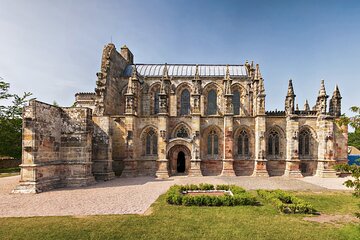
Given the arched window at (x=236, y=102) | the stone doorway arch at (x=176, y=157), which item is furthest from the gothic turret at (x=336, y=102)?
the stone doorway arch at (x=176, y=157)

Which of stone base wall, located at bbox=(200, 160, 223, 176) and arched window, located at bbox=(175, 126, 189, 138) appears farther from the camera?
arched window, located at bbox=(175, 126, 189, 138)

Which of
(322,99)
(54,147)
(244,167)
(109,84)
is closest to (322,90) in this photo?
(322,99)

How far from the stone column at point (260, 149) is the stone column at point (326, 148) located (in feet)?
21.1

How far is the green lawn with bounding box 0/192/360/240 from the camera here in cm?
804

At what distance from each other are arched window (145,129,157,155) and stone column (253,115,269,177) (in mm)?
11692

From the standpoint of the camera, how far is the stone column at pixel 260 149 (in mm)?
23641

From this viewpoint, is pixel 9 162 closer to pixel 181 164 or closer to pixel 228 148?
pixel 181 164

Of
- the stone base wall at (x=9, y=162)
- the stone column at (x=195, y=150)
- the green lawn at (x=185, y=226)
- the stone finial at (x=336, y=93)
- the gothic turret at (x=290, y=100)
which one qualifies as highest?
the stone finial at (x=336, y=93)

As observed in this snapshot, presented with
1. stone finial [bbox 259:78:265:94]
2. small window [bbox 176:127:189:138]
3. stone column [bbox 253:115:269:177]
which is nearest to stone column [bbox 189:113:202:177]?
small window [bbox 176:127:189:138]

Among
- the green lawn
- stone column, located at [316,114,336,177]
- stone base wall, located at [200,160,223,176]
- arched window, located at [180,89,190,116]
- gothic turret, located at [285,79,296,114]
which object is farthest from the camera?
arched window, located at [180,89,190,116]

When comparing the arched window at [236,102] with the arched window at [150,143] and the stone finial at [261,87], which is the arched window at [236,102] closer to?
the stone finial at [261,87]

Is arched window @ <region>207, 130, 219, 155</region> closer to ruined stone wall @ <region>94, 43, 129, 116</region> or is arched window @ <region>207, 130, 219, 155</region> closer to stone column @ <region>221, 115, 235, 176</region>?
stone column @ <region>221, 115, 235, 176</region>

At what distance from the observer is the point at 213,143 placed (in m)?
25.0

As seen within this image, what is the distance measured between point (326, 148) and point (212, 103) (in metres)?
15.0
